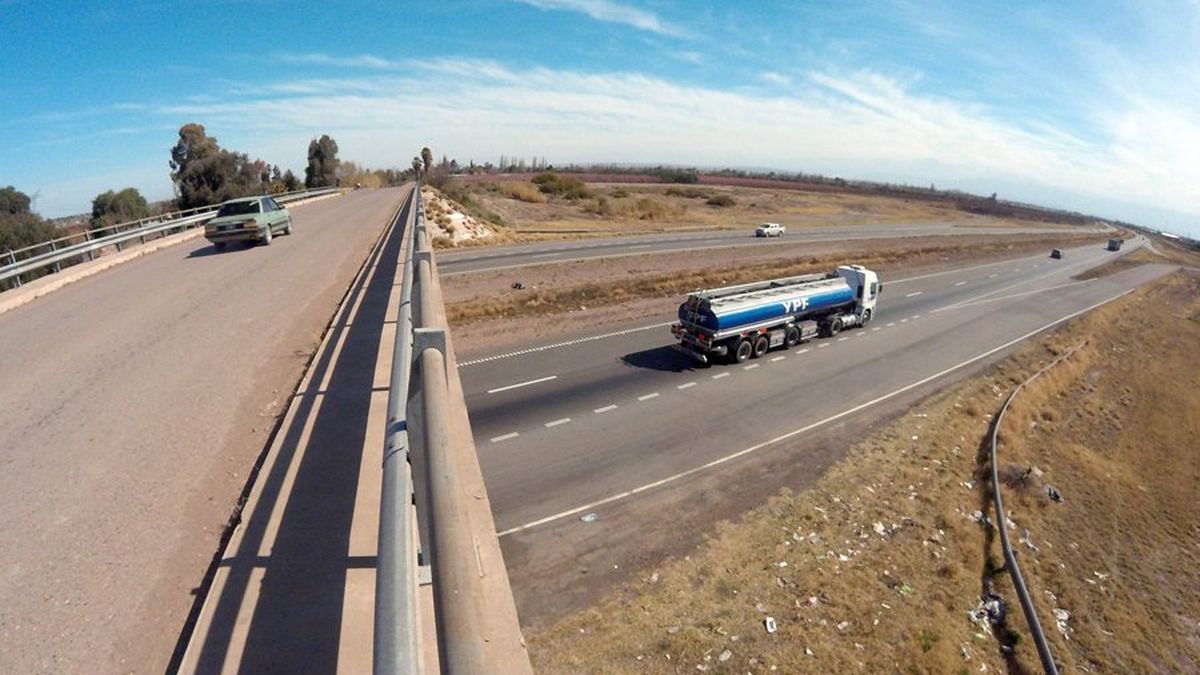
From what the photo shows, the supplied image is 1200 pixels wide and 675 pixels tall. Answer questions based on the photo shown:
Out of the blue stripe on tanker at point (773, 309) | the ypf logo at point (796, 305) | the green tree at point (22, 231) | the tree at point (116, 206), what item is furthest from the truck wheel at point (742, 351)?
the tree at point (116, 206)

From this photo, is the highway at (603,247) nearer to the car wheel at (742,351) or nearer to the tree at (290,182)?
the car wheel at (742,351)

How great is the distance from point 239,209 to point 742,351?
1875 centimetres

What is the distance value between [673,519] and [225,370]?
804 cm

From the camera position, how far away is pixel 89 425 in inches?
243

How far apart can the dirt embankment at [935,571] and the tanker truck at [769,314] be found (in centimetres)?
539

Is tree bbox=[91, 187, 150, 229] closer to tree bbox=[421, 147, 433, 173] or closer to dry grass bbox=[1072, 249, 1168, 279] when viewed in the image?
tree bbox=[421, 147, 433, 173]

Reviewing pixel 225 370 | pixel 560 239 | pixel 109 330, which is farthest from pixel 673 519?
pixel 560 239

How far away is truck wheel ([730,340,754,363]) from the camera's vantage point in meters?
19.4

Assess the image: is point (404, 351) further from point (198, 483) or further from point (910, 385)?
point (910, 385)

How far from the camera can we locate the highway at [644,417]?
1066cm

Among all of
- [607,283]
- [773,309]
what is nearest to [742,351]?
[773,309]

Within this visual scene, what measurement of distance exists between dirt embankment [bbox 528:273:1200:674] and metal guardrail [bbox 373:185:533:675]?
17.8 feet

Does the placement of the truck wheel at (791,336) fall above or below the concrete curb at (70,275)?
below

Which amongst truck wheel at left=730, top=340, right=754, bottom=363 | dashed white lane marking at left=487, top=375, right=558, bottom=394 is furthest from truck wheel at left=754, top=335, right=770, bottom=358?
dashed white lane marking at left=487, top=375, right=558, bottom=394
